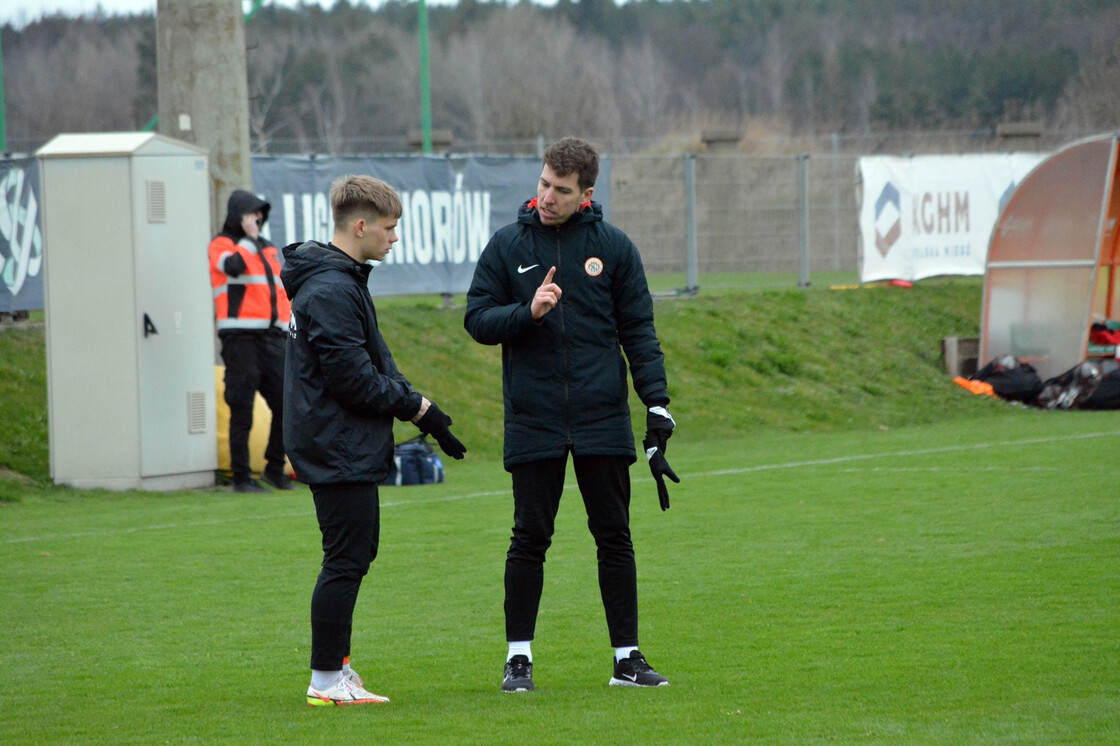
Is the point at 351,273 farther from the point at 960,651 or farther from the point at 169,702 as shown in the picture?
the point at 960,651

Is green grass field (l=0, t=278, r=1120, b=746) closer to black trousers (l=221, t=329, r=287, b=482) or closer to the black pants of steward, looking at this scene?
the black pants of steward

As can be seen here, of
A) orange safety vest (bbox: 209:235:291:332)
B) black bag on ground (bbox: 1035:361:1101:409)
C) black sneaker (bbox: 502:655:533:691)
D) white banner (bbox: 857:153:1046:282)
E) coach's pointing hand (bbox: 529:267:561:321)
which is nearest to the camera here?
coach's pointing hand (bbox: 529:267:561:321)

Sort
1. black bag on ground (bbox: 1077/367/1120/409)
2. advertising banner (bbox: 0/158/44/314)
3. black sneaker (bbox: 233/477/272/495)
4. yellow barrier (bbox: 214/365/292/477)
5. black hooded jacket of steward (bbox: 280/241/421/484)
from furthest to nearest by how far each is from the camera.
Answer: black bag on ground (bbox: 1077/367/1120/409)
advertising banner (bbox: 0/158/44/314)
yellow barrier (bbox: 214/365/292/477)
black sneaker (bbox: 233/477/272/495)
black hooded jacket of steward (bbox: 280/241/421/484)

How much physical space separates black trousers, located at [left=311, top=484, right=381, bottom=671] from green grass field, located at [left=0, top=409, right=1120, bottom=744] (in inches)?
9.1

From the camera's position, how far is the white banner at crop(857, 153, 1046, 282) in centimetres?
2173

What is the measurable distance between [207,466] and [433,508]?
8.43 feet

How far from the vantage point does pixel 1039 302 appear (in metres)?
19.5

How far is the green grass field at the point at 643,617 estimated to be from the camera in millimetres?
4844

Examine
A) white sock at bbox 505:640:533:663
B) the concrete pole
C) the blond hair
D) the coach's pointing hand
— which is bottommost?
white sock at bbox 505:640:533:663

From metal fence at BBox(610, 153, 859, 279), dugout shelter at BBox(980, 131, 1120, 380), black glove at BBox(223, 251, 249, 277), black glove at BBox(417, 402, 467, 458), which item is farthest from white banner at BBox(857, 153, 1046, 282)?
black glove at BBox(417, 402, 467, 458)

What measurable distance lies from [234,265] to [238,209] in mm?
460

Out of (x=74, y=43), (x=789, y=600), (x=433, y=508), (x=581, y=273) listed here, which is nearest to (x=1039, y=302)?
(x=433, y=508)

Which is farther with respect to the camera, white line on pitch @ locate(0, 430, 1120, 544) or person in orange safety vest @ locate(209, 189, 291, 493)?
person in orange safety vest @ locate(209, 189, 291, 493)

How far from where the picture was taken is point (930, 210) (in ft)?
73.3
